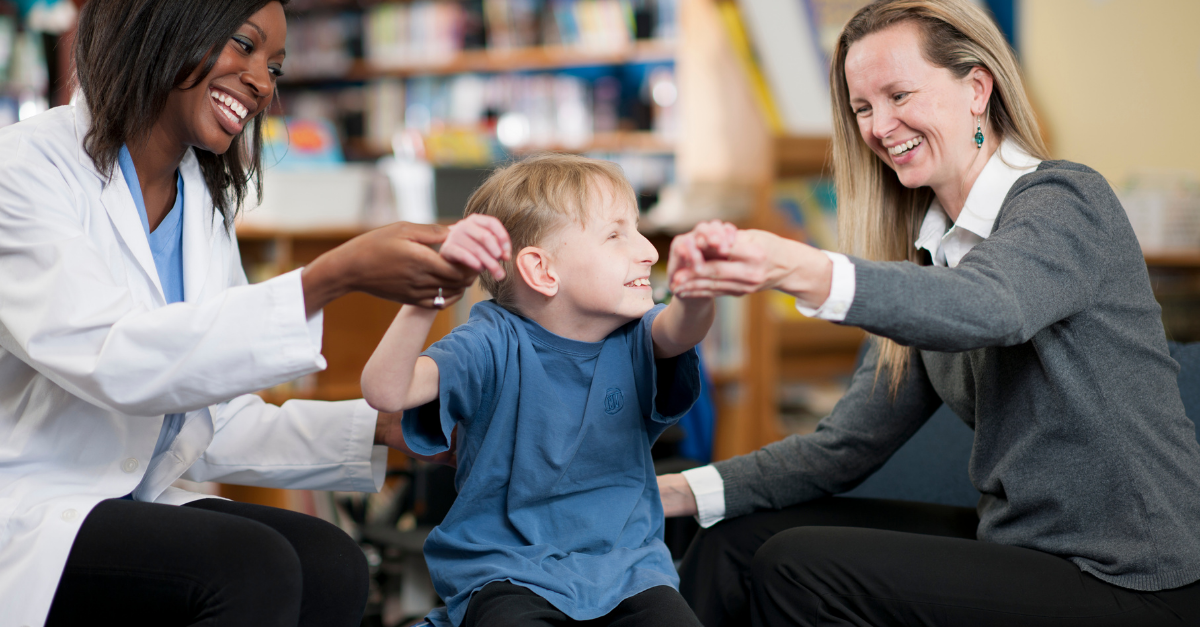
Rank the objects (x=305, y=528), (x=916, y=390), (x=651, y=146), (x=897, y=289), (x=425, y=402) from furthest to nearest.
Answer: (x=651, y=146)
(x=916, y=390)
(x=305, y=528)
(x=425, y=402)
(x=897, y=289)

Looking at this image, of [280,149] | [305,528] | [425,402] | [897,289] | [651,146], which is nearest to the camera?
[897,289]

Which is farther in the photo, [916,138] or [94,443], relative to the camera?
[916,138]

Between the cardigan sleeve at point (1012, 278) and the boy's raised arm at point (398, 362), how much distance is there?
18.5 inches

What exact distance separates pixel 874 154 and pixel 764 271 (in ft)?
1.92

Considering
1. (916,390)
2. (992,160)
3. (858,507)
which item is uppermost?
(992,160)

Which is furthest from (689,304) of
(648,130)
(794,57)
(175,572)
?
(648,130)

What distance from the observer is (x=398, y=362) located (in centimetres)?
100

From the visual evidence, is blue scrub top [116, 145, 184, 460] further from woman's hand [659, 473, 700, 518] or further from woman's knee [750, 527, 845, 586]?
woman's knee [750, 527, 845, 586]

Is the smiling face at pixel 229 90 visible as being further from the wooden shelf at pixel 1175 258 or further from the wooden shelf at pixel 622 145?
the wooden shelf at pixel 622 145

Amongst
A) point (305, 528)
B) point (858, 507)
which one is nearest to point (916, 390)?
point (858, 507)

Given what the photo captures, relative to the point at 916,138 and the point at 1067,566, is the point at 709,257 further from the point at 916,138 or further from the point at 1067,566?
the point at 1067,566

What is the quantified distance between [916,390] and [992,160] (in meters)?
0.39

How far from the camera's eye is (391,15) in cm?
466

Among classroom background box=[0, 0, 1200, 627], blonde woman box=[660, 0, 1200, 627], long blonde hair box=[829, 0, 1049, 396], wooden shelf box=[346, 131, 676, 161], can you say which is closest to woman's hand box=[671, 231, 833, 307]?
blonde woman box=[660, 0, 1200, 627]
